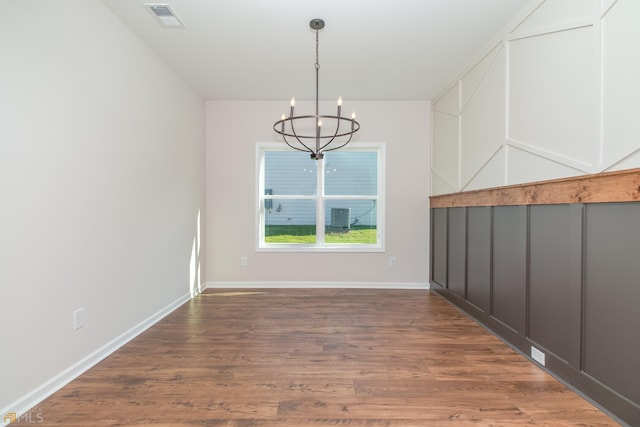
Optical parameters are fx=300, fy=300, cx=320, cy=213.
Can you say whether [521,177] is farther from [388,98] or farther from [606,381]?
[388,98]

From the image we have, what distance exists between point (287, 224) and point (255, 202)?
23.1 inches

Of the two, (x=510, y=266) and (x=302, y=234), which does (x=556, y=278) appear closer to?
(x=510, y=266)

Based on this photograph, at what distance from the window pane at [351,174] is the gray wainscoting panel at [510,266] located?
2065 millimetres

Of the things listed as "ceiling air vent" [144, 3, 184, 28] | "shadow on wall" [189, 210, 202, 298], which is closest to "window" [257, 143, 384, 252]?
"shadow on wall" [189, 210, 202, 298]

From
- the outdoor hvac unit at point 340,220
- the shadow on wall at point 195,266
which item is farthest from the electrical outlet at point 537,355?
the shadow on wall at point 195,266

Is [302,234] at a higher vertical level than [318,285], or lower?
higher

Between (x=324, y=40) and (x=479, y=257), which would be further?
(x=479, y=257)

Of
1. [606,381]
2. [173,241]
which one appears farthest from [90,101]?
[606,381]

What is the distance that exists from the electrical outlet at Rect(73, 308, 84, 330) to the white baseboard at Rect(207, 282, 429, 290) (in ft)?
7.62

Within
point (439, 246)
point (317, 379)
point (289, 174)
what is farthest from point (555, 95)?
point (289, 174)

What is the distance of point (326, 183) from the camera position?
4582 mm

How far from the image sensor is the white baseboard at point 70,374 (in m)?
1.65

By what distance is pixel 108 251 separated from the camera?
2363mm

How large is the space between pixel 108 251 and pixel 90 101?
1129mm
